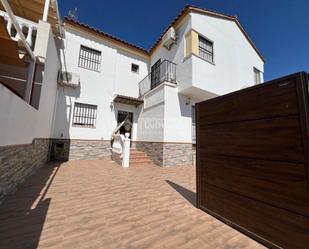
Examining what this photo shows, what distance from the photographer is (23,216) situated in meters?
2.55

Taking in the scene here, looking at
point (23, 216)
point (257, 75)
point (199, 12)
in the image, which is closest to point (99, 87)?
point (199, 12)

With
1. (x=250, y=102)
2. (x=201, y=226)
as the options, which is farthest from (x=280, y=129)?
(x=201, y=226)

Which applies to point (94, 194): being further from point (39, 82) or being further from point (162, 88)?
point (162, 88)

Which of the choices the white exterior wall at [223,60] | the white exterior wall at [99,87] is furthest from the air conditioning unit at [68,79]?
the white exterior wall at [223,60]

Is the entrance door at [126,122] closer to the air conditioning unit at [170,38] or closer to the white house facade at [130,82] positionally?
the white house facade at [130,82]

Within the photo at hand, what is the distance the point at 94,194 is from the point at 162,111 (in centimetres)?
537

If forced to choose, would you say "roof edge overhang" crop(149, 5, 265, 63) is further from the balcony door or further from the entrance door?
the entrance door

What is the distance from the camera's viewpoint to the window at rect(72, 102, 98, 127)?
8883 mm

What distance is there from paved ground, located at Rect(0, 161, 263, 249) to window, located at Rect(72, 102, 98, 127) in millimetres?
5262

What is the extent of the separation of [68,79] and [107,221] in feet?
26.9

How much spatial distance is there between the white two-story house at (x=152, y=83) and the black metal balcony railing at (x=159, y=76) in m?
0.06

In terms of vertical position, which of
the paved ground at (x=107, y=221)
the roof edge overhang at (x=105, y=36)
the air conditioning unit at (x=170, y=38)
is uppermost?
the roof edge overhang at (x=105, y=36)

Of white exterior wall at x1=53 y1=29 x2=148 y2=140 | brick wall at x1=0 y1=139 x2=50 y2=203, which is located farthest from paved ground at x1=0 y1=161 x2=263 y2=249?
white exterior wall at x1=53 y1=29 x2=148 y2=140

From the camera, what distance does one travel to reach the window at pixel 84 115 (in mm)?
8883
